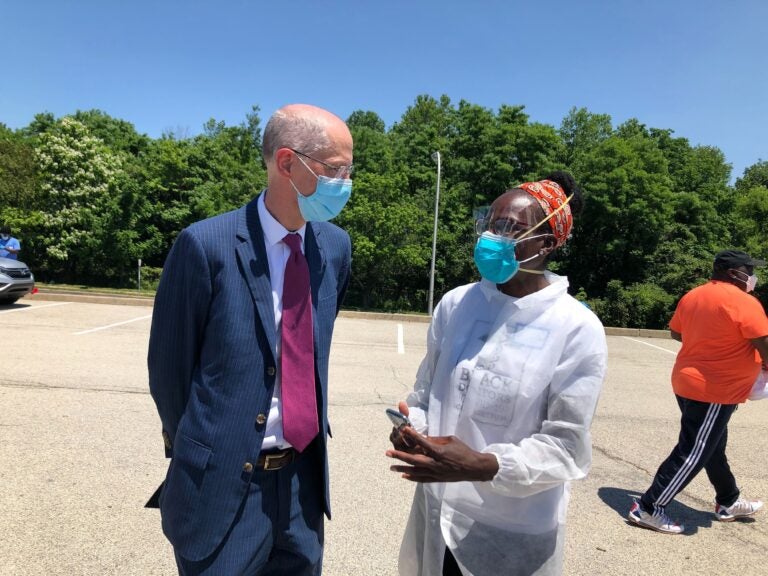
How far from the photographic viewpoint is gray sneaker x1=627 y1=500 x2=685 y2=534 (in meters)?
4.00

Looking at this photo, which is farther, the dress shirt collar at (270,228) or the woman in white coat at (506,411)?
the dress shirt collar at (270,228)

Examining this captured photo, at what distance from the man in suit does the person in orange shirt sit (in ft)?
10.2

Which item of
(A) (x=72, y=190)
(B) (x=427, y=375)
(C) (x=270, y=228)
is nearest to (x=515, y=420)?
(B) (x=427, y=375)

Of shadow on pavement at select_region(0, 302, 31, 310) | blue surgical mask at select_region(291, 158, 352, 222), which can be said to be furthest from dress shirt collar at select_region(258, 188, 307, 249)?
shadow on pavement at select_region(0, 302, 31, 310)

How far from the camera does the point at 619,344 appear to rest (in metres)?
15.6

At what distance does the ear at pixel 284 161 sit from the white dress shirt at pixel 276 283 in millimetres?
129

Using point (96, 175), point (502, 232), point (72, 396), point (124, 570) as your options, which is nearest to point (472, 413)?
point (502, 232)

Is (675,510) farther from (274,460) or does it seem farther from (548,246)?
(274,460)

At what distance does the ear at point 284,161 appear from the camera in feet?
6.38

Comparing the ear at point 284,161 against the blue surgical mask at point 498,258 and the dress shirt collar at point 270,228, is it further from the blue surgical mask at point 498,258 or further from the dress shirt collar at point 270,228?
the blue surgical mask at point 498,258

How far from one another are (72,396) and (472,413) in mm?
→ 6111

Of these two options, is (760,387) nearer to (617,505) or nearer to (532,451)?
(617,505)

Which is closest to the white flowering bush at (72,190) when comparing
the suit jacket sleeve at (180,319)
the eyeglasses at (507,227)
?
the suit jacket sleeve at (180,319)

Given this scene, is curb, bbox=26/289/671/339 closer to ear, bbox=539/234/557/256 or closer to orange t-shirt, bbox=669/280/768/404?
orange t-shirt, bbox=669/280/768/404
